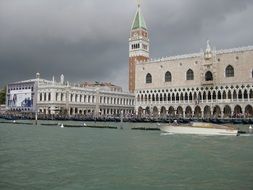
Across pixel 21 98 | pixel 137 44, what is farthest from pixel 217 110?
pixel 21 98

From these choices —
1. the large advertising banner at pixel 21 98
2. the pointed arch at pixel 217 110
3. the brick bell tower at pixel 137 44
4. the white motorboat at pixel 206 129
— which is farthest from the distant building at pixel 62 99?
the white motorboat at pixel 206 129

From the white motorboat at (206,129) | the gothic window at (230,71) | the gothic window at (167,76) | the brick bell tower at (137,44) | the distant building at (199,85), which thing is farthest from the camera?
the brick bell tower at (137,44)

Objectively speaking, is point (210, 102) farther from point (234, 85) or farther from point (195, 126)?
point (195, 126)

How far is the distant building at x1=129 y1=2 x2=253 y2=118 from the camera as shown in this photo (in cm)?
6838

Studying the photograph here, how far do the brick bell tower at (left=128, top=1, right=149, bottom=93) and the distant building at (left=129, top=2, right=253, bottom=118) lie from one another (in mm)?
16307

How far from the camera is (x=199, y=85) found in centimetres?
7419

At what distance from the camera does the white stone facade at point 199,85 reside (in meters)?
68.4

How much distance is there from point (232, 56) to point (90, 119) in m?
30.3

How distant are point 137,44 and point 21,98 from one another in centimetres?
3526

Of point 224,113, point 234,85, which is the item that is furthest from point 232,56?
point 224,113

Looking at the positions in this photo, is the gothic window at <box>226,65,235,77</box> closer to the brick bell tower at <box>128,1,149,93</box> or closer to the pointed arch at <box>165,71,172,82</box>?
the pointed arch at <box>165,71,172,82</box>

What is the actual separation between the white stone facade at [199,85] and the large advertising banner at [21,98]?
29.3 meters

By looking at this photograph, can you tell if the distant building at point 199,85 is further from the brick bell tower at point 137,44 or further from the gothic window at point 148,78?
the brick bell tower at point 137,44

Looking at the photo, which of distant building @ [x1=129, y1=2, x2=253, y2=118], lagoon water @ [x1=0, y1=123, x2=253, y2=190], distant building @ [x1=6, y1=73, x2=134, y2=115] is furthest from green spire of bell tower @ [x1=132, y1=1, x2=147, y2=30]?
lagoon water @ [x1=0, y1=123, x2=253, y2=190]
